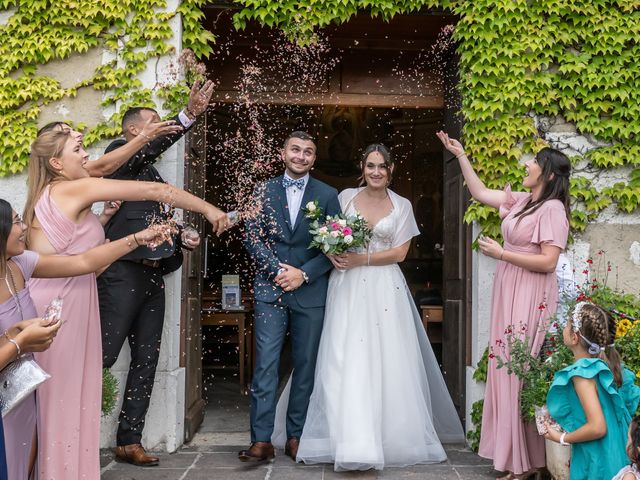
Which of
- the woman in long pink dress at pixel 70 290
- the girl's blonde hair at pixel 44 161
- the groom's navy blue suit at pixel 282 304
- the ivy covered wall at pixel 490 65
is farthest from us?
the ivy covered wall at pixel 490 65

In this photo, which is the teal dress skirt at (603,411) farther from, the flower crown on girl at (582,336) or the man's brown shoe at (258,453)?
the man's brown shoe at (258,453)

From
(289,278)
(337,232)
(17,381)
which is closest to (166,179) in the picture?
A: (289,278)

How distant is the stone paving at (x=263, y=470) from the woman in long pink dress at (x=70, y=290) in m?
1.16

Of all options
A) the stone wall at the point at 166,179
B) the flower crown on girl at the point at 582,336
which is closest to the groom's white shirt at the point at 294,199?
the stone wall at the point at 166,179

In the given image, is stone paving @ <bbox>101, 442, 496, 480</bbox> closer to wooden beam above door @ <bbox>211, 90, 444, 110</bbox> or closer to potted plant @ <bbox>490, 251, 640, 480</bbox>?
potted plant @ <bbox>490, 251, 640, 480</bbox>

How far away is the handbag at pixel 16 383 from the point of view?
294cm

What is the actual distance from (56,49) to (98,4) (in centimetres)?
51

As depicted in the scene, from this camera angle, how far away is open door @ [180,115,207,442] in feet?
18.6

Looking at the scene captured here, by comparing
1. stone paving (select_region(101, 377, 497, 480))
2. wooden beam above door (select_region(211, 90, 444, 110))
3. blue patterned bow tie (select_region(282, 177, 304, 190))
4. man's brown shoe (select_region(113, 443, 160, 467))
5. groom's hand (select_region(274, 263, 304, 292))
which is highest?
wooden beam above door (select_region(211, 90, 444, 110))

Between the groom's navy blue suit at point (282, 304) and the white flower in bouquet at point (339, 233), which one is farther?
the groom's navy blue suit at point (282, 304)

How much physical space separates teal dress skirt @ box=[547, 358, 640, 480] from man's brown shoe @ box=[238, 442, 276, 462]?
86.1 inches

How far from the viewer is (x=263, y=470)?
4844 millimetres

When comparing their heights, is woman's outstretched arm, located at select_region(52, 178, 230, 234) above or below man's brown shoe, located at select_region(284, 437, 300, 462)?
above

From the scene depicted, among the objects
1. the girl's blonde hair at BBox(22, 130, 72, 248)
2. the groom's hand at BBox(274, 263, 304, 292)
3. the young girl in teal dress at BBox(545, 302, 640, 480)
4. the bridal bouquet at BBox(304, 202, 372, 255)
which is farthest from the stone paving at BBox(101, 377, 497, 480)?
the girl's blonde hair at BBox(22, 130, 72, 248)
